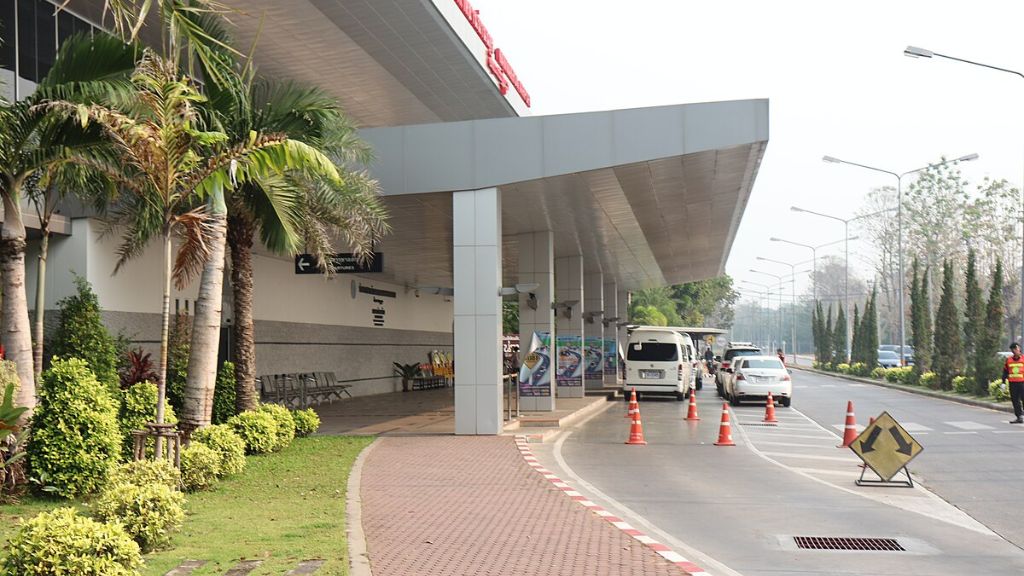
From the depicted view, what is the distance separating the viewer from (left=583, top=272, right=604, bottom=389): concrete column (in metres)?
40.6

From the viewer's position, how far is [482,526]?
10148 millimetres

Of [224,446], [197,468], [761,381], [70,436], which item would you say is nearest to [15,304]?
[70,436]

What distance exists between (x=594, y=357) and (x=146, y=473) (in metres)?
31.4

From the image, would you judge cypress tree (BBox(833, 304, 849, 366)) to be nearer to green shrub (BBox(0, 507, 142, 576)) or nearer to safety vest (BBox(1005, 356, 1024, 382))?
safety vest (BBox(1005, 356, 1024, 382))

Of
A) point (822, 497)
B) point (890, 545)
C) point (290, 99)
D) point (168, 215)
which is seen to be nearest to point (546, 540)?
point (890, 545)

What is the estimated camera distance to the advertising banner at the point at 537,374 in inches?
1010

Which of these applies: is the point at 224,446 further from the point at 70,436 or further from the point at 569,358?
the point at 569,358

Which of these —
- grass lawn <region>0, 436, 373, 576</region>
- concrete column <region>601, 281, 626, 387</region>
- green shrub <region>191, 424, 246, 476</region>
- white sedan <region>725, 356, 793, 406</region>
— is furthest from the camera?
concrete column <region>601, 281, 626, 387</region>

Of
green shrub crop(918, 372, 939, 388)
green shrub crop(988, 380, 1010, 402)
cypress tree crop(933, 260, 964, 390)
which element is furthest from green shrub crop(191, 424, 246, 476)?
green shrub crop(918, 372, 939, 388)

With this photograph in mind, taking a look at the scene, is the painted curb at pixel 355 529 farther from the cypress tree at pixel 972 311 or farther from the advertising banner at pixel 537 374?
the cypress tree at pixel 972 311

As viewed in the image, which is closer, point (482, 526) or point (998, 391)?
point (482, 526)

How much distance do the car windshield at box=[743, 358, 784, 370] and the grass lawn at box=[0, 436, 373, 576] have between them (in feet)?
64.2

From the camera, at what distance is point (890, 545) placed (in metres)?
9.80

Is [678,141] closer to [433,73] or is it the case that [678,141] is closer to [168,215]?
[168,215]
